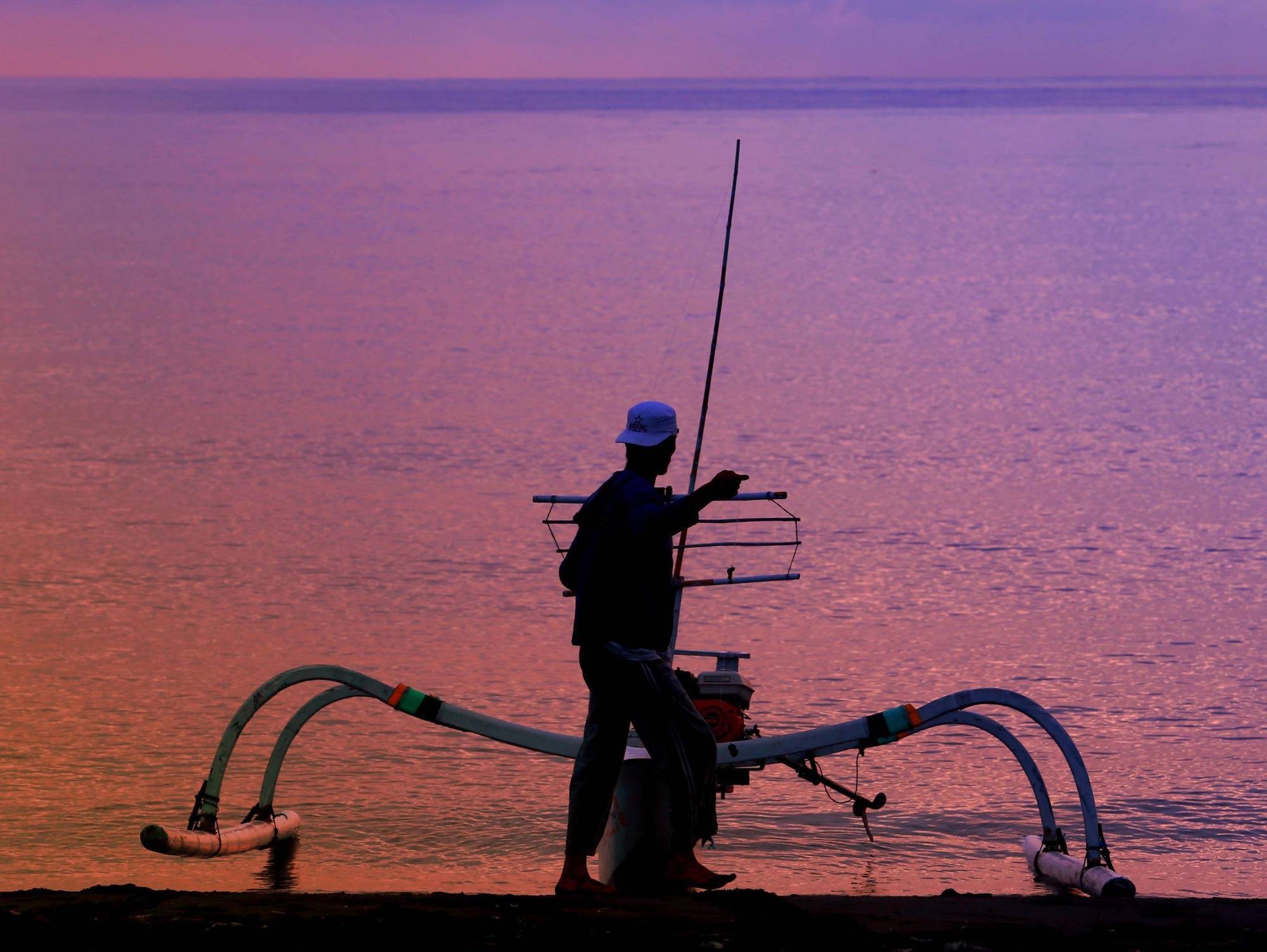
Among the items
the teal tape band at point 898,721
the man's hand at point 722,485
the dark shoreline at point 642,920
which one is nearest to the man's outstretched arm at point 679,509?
the man's hand at point 722,485

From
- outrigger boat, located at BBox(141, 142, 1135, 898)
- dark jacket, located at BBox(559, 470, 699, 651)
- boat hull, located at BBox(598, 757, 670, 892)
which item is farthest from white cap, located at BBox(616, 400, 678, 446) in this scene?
boat hull, located at BBox(598, 757, 670, 892)

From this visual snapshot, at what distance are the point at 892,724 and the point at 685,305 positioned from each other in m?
27.2

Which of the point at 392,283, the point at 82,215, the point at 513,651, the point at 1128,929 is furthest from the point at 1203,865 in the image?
the point at 82,215

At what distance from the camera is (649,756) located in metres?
7.79

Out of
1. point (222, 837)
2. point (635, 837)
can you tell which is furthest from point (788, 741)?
point (222, 837)

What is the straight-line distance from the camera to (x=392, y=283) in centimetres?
3769

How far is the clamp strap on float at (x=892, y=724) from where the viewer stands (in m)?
7.87

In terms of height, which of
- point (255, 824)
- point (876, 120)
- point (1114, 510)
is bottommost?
point (255, 824)

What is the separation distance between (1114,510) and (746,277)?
22.6 meters

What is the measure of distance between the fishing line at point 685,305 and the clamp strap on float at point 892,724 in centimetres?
1624

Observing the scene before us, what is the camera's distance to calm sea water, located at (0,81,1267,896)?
980cm

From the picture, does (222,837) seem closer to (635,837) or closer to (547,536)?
(635,837)

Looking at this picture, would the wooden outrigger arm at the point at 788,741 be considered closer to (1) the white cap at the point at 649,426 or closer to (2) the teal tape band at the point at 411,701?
(2) the teal tape band at the point at 411,701

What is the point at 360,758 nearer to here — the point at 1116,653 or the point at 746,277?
the point at 1116,653
